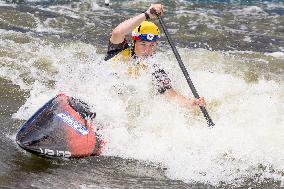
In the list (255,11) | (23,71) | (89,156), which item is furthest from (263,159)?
(255,11)

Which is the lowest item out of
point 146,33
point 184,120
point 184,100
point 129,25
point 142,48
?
point 184,120

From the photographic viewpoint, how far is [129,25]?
20.6 feet

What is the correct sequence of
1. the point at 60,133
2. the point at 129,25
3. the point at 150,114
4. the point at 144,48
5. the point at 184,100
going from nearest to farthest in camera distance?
the point at 60,133, the point at 129,25, the point at 184,100, the point at 144,48, the point at 150,114

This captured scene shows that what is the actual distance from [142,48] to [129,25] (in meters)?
0.39

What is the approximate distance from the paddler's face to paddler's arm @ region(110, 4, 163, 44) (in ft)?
0.79

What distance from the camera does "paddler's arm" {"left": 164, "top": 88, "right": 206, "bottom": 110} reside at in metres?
6.27

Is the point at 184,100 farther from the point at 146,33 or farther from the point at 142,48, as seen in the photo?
the point at 146,33

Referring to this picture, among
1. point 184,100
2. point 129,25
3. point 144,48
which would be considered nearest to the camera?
point 129,25

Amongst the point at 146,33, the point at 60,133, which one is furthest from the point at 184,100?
the point at 60,133

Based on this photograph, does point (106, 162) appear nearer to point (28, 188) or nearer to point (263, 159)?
point (28, 188)

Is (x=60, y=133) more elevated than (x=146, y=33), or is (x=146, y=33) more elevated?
(x=146, y=33)

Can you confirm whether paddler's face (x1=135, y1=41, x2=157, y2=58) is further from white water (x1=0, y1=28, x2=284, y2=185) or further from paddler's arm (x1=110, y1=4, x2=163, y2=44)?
paddler's arm (x1=110, y1=4, x2=163, y2=44)

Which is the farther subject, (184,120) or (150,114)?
(150,114)

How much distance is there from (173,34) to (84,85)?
6.11m
